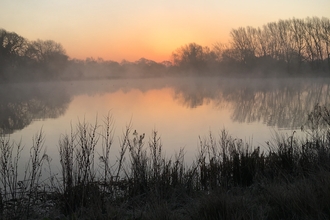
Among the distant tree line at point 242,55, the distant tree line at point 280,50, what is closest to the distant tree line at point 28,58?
the distant tree line at point 242,55

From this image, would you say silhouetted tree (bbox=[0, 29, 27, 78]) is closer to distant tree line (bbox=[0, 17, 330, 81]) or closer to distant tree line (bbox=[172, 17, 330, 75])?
distant tree line (bbox=[0, 17, 330, 81])

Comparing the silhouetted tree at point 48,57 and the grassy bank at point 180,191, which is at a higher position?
the silhouetted tree at point 48,57

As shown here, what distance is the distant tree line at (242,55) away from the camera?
5431 centimetres

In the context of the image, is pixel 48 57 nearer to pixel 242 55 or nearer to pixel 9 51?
pixel 9 51

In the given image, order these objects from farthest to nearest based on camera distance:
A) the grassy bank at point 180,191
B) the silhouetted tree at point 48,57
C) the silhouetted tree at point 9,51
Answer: the silhouetted tree at point 48,57, the silhouetted tree at point 9,51, the grassy bank at point 180,191

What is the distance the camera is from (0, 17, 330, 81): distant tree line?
5431cm

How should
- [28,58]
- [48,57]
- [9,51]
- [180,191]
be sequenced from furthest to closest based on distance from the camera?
[48,57] → [28,58] → [9,51] → [180,191]

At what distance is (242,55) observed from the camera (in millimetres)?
66500

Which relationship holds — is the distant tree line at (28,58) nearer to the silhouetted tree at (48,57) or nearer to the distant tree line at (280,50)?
the silhouetted tree at (48,57)

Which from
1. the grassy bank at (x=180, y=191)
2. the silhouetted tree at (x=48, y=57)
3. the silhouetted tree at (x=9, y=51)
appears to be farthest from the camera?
the silhouetted tree at (x=48, y=57)

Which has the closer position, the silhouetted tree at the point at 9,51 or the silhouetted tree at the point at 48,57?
the silhouetted tree at the point at 9,51

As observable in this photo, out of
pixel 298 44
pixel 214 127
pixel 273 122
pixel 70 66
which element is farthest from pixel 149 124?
pixel 70 66

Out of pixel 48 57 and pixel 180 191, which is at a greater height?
pixel 48 57

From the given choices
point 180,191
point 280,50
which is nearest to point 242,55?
point 280,50
